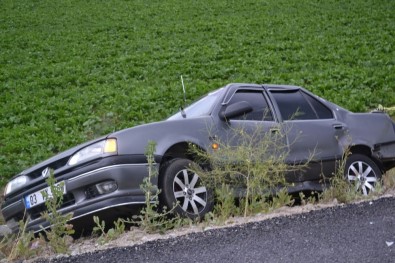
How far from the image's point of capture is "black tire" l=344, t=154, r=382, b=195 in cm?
716

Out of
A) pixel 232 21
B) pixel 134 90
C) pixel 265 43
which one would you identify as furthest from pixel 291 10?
pixel 134 90

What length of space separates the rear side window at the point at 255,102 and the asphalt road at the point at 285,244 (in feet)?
7.73

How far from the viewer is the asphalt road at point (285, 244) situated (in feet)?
12.7

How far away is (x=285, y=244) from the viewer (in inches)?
162

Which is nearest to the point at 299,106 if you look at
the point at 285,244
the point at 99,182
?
the point at 99,182

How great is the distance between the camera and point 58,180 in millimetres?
5789

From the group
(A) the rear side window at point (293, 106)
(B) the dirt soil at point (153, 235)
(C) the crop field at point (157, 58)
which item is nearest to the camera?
(B) the dirt soil at point (153, 235)

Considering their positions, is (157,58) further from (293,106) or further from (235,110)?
(235,110)

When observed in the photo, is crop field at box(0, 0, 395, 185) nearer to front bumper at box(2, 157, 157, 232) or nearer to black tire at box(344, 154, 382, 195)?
front bumper at box(2, 157, 157, 232)

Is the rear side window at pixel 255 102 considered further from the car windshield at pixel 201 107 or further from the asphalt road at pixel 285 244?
the asphalt road at pixel 285 244

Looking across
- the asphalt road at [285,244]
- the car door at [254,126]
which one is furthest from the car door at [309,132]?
the asphalt road at [285,244]

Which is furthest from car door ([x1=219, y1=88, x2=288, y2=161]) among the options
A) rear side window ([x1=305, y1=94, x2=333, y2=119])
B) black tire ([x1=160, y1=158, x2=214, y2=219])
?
rear side window ([x1=305, y1=94, x2=333, y2=119])

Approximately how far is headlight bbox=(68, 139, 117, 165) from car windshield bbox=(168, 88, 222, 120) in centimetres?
126

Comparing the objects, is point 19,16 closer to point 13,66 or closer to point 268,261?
point 13,66
